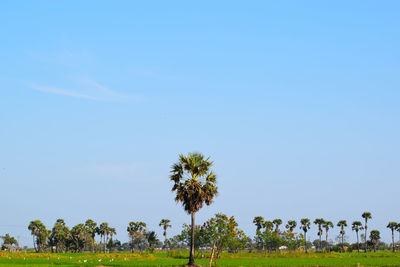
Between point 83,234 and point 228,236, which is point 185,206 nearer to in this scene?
point 228,236

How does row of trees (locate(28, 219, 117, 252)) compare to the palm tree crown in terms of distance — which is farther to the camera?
row of trees (locate(28, 219, 117, 252))

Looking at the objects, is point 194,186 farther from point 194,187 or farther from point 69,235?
point 69,235

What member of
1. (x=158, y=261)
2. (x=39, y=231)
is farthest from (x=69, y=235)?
(x=158, y=261)

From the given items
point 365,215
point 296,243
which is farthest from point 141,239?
point 365,215

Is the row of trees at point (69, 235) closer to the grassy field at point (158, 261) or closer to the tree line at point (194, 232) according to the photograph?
the tree line at point (194, 232)

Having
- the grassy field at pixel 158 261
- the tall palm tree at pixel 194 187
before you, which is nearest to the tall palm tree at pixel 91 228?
the grassy field at pixel 158 261

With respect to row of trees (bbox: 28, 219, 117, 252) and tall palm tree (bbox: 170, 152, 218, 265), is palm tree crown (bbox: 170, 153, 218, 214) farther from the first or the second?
row of trees (bbox: 28, 219, 117, 252)

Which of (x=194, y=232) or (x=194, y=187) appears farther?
(x=194, y=232)

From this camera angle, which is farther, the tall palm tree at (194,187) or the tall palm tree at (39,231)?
the tall palm tree at (39,231)

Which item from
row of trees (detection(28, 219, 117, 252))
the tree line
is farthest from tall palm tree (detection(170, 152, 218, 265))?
row of trees (detection(28, 219, 117, 252))

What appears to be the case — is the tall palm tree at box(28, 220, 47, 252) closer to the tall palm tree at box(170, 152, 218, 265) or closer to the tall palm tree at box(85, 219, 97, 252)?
the tall palm tree at box(85, 219, 97, 252)

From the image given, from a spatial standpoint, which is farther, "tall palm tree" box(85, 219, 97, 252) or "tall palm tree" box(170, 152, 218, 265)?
"tall palm tree" box(85, 219, 97, 252)

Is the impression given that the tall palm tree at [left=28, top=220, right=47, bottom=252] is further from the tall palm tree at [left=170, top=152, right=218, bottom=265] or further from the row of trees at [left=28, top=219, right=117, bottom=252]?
the tall palm tree at [left=170, top=152, right=218, bottom=265]

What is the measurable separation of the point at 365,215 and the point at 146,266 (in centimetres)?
14534
